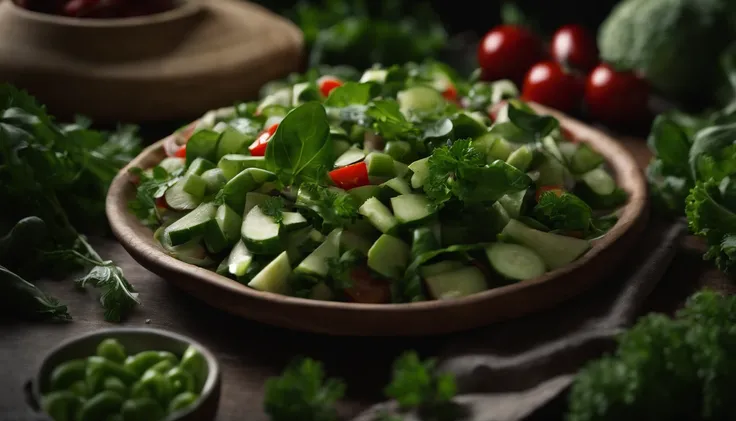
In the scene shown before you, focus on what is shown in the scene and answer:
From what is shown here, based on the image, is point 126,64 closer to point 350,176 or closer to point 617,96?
point 350,176

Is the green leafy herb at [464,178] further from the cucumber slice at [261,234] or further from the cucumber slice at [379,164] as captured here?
the cucumber slice at [261,234]

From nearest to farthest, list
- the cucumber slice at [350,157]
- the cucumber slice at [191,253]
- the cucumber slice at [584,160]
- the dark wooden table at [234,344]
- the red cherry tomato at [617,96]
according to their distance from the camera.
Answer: the dark wooden table at [234,344], the cucumber slice at [191,253], the cucumber slice at [350,157], the cucumber slice at [584,160], the red cherry tomato at [617,96]

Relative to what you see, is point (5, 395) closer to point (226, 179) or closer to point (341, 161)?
point (226, 179)

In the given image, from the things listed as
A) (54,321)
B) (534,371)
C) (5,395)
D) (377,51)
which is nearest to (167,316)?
(54,321)

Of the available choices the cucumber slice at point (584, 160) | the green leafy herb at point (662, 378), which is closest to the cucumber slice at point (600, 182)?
the cucumber slice at point (584, 160)

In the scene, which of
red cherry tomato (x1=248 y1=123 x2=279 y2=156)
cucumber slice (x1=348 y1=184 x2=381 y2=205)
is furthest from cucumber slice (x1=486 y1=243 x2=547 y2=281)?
red cherry tomato (x1=248 y1=123 x2=279 y2=156)

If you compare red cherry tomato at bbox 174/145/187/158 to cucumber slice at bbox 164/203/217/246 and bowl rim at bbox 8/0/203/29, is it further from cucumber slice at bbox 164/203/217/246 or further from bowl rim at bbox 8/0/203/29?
bowl rim at bbox 8/0/203/29
